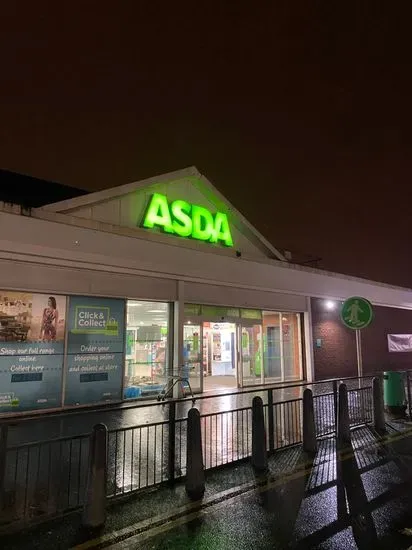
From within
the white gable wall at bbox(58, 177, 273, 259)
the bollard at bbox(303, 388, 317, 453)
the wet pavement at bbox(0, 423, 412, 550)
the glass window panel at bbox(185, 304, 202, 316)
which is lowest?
the wet pavement at bbox(0, 423, 412, 550)

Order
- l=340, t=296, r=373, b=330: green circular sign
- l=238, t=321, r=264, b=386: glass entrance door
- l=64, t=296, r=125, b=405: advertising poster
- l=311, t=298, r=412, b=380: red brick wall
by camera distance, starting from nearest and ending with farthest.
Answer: l=340, t=296, r=373, b=330: green circular sign → l=64, t=296, r=125, b=405: advertising poster → l=238, t=321, r=264, b=386: glass entrance door → l=311, t=298, r=412, b=380: red brick wall

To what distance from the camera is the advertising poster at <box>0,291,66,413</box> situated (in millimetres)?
10109

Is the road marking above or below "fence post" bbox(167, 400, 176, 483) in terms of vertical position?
below

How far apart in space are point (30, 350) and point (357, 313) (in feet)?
27.1

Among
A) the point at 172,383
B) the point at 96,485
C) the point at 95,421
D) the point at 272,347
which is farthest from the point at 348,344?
the point at 96,485

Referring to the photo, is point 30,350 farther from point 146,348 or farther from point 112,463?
point 112,463

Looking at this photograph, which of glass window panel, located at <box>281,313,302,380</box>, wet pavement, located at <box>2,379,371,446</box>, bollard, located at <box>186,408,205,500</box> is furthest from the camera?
glass window panel, located at <box>281,313,302,380</box>

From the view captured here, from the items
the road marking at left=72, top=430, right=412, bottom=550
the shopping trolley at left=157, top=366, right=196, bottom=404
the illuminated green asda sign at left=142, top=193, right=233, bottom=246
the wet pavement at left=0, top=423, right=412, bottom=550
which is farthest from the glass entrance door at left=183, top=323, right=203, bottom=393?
the road marking at left=72, top=430, right=412, bottom=550

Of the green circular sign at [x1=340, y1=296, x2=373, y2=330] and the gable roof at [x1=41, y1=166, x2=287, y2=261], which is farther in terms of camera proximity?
the gable roof at [x1=41, y1=166, x2=287, y2=261]

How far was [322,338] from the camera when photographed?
734 inches

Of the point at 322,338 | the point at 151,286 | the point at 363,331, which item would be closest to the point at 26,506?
the point at 151,286

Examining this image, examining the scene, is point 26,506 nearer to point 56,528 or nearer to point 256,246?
point 56,528

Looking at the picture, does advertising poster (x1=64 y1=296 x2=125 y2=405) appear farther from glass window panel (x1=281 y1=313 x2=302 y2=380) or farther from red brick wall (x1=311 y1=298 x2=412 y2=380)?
red brick wall (x1=311 y1=298 x2=412 y2=380)

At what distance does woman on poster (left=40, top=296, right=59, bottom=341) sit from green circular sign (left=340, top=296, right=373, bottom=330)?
7.59 m
